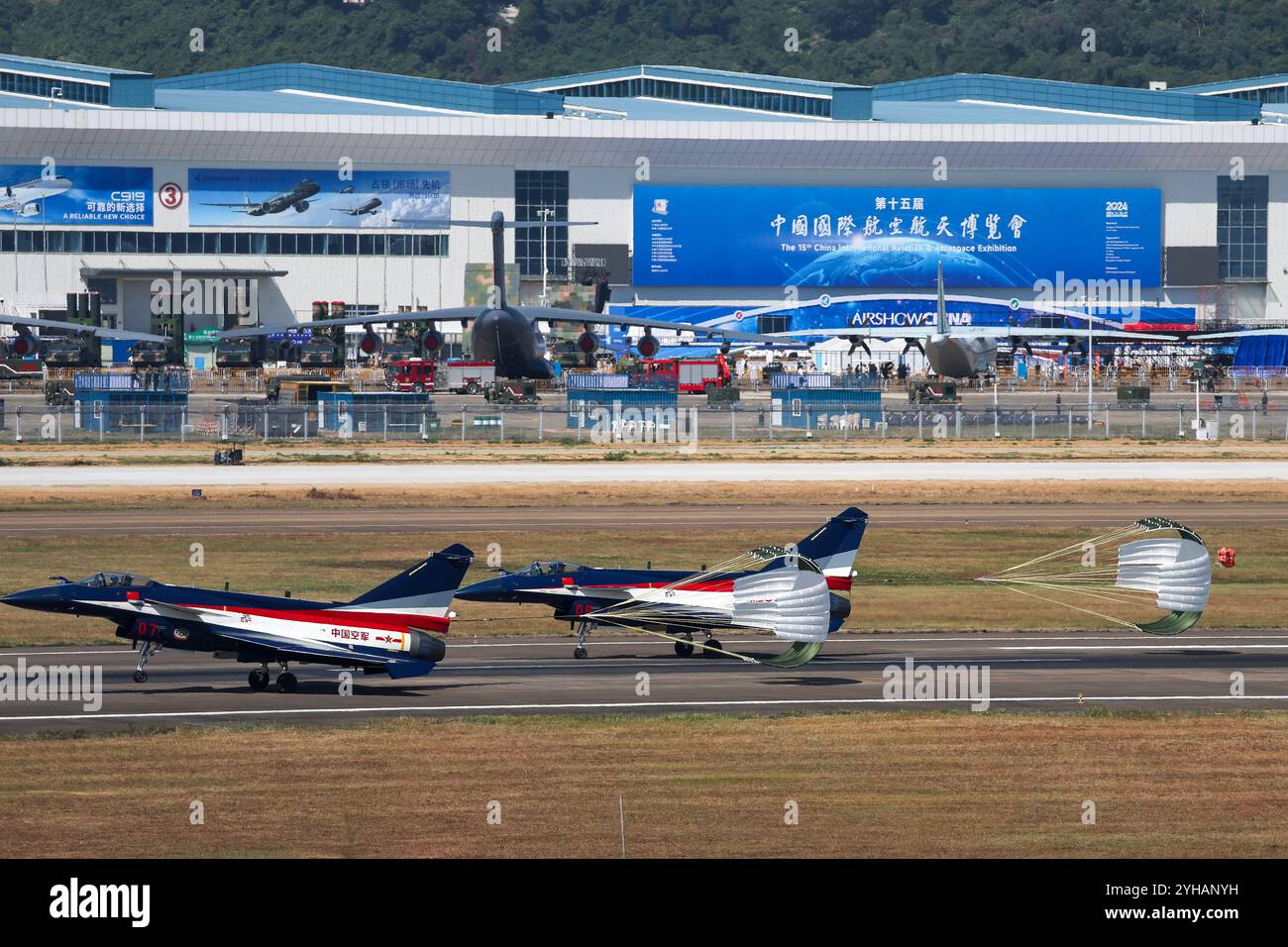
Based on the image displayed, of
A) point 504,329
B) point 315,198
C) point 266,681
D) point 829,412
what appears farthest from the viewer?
point 315,198

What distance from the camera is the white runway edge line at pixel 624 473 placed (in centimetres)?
7250

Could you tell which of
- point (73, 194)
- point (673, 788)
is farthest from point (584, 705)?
point (73, 194)

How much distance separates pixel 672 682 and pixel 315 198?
486 feet

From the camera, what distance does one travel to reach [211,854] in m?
20.5

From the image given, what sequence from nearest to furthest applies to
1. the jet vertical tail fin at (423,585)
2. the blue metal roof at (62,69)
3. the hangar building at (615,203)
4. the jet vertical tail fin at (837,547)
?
the jet vertical tail fin at (423,585), the jet vertical tail fin at (837,547), the hangar building at (615,203), the blue metal roof at (62,69)

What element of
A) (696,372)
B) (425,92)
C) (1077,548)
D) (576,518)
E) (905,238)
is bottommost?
(576,518)

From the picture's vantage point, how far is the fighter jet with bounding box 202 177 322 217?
173m

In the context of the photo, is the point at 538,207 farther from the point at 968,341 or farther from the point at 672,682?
the point at 672,682

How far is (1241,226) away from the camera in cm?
18738

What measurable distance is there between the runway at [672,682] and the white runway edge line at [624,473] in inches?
1325

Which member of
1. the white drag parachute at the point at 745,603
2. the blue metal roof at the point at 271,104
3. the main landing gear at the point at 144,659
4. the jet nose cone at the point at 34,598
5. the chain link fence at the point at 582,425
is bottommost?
the main landing gear at the point at 144,659

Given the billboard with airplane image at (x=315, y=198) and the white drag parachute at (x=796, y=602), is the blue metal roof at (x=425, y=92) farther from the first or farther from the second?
the white drag parachute at (x=796, y=602)

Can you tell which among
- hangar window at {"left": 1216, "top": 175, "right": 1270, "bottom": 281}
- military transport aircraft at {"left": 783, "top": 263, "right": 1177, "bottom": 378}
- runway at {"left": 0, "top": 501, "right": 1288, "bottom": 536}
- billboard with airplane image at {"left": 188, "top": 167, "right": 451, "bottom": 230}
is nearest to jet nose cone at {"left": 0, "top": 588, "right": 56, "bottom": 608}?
runway at {"left": 0, "top": 501, "right": 1288, "bottom": 536}

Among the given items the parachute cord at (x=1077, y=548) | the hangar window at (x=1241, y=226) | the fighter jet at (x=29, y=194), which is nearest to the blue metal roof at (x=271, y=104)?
the fighter jet at (x=29, y=194)
